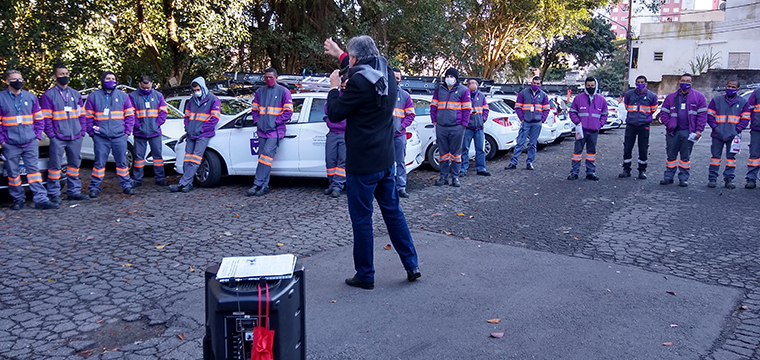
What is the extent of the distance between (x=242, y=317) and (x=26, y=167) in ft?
22.7

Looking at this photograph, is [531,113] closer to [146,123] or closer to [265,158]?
[265,158]

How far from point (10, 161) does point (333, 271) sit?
5.33m

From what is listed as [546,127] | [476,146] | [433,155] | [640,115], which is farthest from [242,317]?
[546,127]

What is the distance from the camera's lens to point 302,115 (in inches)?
376

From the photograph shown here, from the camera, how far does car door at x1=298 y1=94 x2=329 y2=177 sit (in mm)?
9367

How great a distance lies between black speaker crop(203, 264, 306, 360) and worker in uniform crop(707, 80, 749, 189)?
944 centimetres

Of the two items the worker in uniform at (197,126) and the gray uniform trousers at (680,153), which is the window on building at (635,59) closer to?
the gray uniform trousers at (680,153)

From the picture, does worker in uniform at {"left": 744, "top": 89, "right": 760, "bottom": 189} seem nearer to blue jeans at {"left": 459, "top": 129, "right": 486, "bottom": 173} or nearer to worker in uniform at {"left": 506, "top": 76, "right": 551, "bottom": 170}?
worker in uniform at {"left": 506, "top": 76, "right": 551, "bottom": 170}

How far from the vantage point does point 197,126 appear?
9359 mm

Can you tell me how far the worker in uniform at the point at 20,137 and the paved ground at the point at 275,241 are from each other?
34 centimetres

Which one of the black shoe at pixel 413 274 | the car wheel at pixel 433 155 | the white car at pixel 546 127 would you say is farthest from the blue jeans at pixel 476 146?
the black shoe at pixel 413 274

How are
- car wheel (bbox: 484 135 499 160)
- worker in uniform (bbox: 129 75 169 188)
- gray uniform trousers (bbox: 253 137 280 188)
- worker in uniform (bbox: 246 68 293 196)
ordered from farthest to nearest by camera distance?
car wheel (bbox: 484 135 499 160) < worker in uniform (bbox: 129 75 169 188) < gray uniform trousers (bbox: 253 137 280 188) < worker in uniform (bbox: 246 68 293 196)

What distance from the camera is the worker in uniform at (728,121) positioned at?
997cm

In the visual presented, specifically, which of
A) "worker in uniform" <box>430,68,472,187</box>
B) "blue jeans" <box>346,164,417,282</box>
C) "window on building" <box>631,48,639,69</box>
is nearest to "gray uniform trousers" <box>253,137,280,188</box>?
"worker in uniform" <box>430,68,472,187</box>
